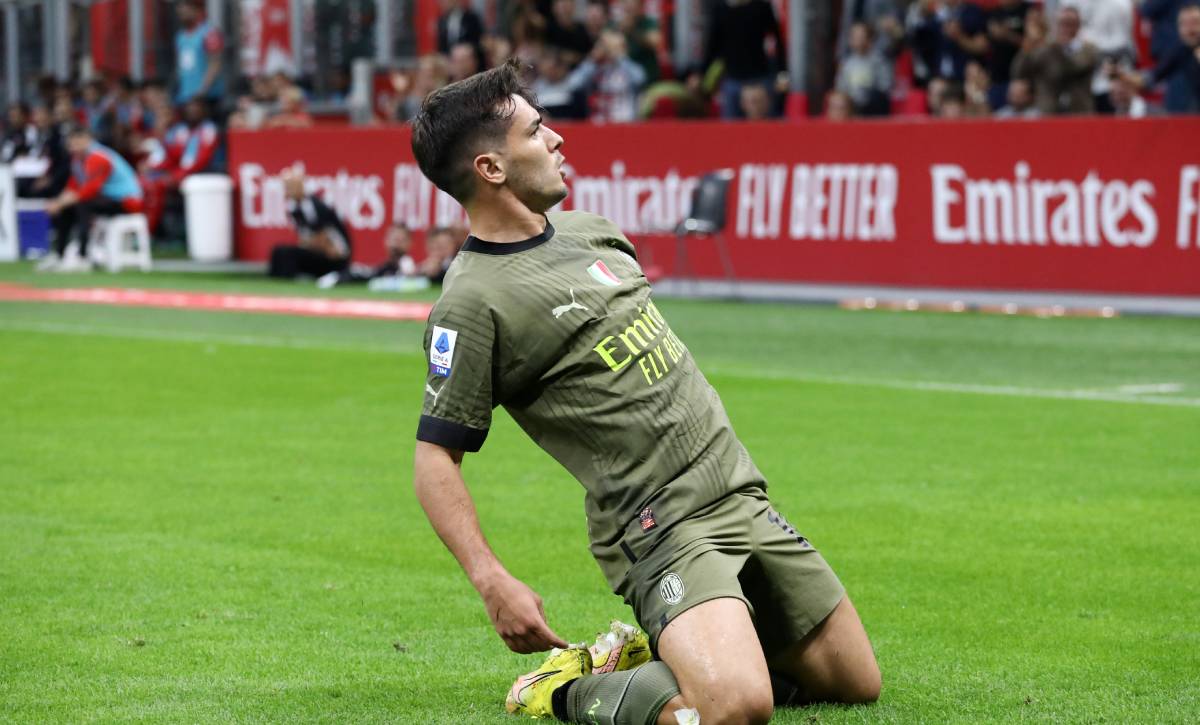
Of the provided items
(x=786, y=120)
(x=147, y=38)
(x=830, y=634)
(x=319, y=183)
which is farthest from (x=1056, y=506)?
(x=147, y=38)

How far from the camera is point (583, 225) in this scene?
498cm

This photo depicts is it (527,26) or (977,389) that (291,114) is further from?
(977,389)

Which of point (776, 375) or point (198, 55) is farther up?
point (198, 55)

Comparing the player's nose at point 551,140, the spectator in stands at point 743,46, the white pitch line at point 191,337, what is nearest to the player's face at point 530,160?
the player's nose at point 551,140

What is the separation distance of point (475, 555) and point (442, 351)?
1.61 ft

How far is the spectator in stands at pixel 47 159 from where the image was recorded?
3092 centimetres

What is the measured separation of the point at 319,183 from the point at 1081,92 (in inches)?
414

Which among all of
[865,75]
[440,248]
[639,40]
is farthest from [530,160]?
[639,40]

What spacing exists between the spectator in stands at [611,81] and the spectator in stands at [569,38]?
0.50 metres

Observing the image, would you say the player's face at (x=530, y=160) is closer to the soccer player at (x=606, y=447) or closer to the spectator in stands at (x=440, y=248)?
the soccer player at (x=606, y=447)

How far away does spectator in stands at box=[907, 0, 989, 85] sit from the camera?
1966 centimetres

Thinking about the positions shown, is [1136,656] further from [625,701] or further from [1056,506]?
[1056,506]

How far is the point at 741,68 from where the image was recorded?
69.2ft

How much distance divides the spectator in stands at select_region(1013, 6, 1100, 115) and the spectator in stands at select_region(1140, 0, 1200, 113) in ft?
2.03
